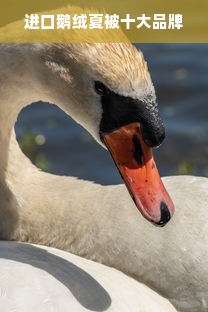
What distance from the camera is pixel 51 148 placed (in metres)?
6.20

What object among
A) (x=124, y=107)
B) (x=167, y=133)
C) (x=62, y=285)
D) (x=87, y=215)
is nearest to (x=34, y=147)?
(x=167, y=133)

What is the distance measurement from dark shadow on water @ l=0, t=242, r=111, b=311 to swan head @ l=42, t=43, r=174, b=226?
36 cm

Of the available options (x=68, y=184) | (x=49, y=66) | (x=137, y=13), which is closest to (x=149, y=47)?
(x=137, y=13)

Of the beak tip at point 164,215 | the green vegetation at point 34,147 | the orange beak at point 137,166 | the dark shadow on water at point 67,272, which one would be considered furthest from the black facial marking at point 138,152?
the green vegetation at point 34,147

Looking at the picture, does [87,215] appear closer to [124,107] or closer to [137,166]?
[137,166]

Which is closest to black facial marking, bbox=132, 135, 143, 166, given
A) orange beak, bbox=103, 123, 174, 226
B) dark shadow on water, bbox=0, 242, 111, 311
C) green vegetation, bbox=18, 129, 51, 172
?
orange beak, bbox=103, 123, 174, 226

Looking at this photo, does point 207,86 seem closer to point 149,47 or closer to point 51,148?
point 149,47

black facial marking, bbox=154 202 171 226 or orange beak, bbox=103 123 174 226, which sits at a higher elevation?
orange beak, bbox=103 123 174 226

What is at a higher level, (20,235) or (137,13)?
(137,13)

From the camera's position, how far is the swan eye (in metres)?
3.17

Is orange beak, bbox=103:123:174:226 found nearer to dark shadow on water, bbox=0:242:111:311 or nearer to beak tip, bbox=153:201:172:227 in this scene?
beak tip, bbox=153:201:172:227

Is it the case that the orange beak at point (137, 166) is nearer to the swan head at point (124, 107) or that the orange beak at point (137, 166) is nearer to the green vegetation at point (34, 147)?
the swan head at point (124, 107)

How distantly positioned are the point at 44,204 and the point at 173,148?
2478mm

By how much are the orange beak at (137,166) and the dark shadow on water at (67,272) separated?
375 millimetres
